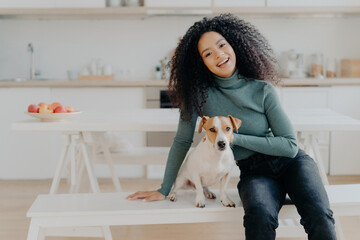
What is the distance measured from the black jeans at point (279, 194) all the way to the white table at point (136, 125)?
0.47 metres

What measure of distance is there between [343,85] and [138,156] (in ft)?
6.69

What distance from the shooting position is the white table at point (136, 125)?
7.41 feet

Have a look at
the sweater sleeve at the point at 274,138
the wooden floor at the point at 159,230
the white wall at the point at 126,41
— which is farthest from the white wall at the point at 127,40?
the sweater sleeve at the point at 274,138

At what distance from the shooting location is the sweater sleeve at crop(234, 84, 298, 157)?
1.78m

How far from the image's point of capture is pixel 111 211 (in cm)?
173

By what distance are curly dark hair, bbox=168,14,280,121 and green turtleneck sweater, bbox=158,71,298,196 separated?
42 mm

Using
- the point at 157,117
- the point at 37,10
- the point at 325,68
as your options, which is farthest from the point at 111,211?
the point at 325,68

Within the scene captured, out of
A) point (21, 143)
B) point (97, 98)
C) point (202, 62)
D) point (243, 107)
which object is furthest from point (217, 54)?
point (21, 143)

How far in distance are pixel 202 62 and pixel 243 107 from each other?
0.27 meters

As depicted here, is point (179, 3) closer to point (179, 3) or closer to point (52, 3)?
point (179, 3)

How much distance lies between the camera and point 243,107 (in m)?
1.87

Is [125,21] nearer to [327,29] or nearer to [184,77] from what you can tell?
[327,29]

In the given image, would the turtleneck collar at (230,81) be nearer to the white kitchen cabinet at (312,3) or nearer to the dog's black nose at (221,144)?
the dog's black nose at (221,144)

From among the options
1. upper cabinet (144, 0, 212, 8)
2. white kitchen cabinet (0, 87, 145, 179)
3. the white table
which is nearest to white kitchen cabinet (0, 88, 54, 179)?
white kitchen cabinet (0, 87, 145, 179)
